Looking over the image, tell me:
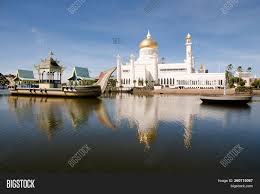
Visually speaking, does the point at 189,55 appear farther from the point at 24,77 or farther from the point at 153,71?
the point at 24,77

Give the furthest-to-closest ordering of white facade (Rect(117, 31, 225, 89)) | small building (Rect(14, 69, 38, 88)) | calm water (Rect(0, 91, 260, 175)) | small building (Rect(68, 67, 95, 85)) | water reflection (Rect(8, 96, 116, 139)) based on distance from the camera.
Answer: white facade (Rect(117, 31, 225, 89)) → small building (Rect(14, 69, 38, 88)) → small building (Rect(68, 67, 95, 85)) → water reflection (Rect(8, 96, 116, 139)) → calm water (Rect(0, 91, 260, 175))

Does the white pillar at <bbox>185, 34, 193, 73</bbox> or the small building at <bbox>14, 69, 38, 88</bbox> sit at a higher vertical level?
the white pillar at <bbox>185, 34, 193, 73</bbox>

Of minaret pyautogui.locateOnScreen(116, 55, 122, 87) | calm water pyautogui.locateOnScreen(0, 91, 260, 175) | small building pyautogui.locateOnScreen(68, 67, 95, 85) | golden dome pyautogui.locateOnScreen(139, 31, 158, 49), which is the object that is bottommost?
calm water pyautogui.locateOnScreen(0, 91, 260, 175)

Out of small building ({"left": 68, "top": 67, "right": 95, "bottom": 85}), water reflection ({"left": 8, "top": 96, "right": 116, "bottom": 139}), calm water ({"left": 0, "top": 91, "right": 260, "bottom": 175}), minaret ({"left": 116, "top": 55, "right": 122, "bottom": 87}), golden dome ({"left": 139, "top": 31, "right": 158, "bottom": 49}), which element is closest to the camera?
calm water ({"left": 0, "top": 91, "right": 260, "bottom": 175})

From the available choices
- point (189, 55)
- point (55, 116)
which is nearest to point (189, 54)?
point (189, 55)

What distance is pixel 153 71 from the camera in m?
106

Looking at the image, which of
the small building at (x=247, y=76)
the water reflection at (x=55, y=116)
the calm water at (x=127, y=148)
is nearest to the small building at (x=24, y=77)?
the water reflection at (x=55, y=116)

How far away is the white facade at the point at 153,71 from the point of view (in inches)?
3904

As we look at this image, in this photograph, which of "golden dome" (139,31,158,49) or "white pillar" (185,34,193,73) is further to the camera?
"golden dome" (139,31,158,49)

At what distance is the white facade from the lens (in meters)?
99.2

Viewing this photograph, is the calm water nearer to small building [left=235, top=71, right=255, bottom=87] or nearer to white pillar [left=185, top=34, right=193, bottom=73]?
white pillar [left=185, top=34, right=193, bottom=73]

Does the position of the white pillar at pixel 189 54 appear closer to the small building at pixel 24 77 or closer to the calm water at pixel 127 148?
the small building at pixel 24 77

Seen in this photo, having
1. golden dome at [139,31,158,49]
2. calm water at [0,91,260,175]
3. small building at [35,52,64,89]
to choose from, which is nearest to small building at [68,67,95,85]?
small building at [35,52,64,89]

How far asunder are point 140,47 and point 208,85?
131 feet
